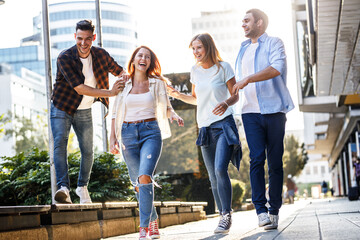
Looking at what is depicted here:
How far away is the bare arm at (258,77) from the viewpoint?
6.12m

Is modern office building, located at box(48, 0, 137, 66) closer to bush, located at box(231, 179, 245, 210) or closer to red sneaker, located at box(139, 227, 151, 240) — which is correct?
bush, located at box(231, 179, 245, 210)

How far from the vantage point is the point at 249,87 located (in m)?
6.53

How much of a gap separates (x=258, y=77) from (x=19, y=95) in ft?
330

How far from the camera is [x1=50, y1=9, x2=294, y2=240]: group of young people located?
590 cm

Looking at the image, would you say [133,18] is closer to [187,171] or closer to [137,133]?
[187,171]

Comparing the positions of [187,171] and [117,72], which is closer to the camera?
[117,72]

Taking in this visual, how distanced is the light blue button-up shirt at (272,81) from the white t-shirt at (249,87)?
5 centimetres

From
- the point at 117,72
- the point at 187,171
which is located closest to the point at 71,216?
the point at 117,72

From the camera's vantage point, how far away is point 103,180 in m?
10.3

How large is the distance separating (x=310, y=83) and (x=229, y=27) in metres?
131

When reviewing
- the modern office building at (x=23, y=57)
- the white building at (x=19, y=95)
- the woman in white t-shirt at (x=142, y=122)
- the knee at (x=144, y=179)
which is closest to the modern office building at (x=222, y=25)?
the modern office building at (x=23, y=57)

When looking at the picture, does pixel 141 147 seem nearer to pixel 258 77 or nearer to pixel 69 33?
pixel 258 77

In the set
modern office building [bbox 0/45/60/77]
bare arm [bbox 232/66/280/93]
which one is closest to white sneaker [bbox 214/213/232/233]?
bare arm [bbox 232/66/280/93]

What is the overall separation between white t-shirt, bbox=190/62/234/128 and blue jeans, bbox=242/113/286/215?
0.96 ft
